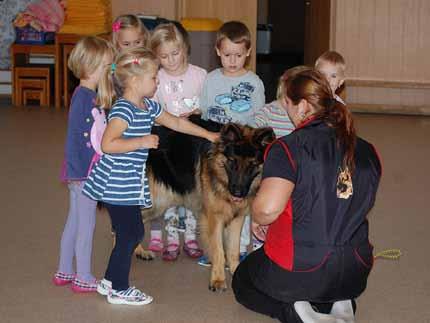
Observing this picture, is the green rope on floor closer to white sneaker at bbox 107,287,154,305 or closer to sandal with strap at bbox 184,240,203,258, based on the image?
sandal with strap at bbox 184,240,203,258

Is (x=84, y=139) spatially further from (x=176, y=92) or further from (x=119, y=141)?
(x=176, y=92)

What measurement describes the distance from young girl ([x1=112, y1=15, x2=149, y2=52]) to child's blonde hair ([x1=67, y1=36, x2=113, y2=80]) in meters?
0.66

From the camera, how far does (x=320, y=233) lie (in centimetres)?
294

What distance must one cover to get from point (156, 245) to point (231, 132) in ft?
3.16

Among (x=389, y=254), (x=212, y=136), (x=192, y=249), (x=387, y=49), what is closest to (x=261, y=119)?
(x=212, y=136)

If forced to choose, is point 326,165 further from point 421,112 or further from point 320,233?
point 421,112

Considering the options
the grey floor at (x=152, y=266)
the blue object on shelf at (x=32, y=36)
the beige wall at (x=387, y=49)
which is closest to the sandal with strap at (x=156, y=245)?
the grey floor at (x=152, y=266)

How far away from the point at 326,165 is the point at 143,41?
5.55 ft

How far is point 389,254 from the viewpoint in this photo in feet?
13.6

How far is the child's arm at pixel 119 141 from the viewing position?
3211 millimetres

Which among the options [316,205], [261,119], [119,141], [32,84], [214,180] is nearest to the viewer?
[316,205]

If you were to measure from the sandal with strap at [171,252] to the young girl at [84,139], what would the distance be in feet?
1.84

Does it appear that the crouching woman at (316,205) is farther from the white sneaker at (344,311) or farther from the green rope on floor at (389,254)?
the green rope on floor at (389,254)

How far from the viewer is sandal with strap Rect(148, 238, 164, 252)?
415cm
